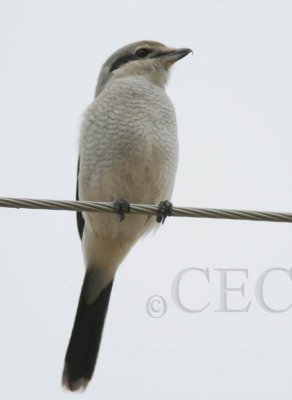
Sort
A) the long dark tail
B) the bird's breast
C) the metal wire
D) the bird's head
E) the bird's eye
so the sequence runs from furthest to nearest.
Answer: the bird's eye < the bird's head < the long dark tail < the bird's breast < the metal wire

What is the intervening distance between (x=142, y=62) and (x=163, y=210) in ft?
5.12

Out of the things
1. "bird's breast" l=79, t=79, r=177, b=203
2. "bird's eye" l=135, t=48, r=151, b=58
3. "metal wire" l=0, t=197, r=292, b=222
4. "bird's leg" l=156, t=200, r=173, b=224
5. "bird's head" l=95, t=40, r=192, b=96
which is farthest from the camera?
"bird's eye" l=135, t=48, r=151, b=58

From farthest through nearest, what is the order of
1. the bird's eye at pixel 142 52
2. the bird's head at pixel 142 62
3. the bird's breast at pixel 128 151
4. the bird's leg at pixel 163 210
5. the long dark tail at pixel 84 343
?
the bird's eye at pixel 142 52 < the bird's head at pixel 142 62 < the long dark tail at pixel 84 343 < the bird's breast at pixel 128 151 < the bird's leg at pixel 163 210

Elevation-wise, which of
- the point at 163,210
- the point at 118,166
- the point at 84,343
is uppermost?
the point at 118,166

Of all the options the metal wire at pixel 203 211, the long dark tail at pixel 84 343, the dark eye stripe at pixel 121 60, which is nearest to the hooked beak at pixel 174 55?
the dark eye stripe at pixel 121 60

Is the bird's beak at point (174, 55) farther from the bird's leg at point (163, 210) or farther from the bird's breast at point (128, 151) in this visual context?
the bird's leg at point (163, 210)

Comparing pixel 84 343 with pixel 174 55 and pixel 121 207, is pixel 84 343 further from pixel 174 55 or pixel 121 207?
pixel 174 55

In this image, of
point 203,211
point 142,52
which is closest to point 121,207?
point 203,211

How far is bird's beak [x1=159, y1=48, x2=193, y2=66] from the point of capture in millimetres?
6074

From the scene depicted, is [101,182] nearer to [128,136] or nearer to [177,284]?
[128,136]

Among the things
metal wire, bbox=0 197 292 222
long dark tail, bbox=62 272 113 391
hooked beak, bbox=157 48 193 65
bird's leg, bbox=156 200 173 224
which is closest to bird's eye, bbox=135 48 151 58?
hooked beak, bbox=157 48 193 65

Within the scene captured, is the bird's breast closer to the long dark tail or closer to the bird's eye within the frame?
the bird's eye

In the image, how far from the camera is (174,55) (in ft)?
20.0

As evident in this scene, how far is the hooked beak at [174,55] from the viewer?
19.9 feet
